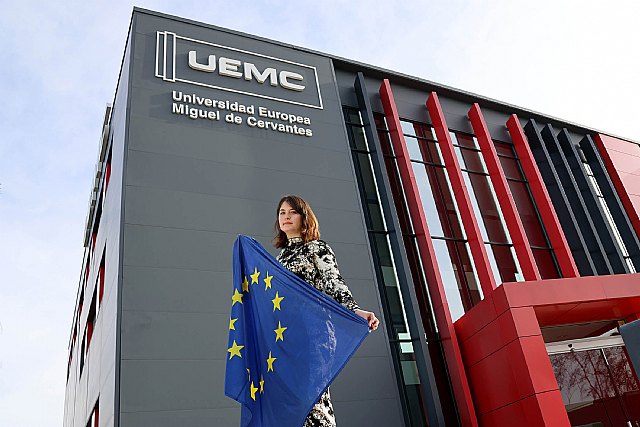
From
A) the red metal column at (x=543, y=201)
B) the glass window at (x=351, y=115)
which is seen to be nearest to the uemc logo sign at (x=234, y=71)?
the glass window at (x=351, y=115)

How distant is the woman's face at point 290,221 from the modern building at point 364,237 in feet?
19.5

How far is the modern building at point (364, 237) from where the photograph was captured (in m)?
9.53

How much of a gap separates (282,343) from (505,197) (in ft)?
42.6

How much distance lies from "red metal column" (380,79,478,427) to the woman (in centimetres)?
820

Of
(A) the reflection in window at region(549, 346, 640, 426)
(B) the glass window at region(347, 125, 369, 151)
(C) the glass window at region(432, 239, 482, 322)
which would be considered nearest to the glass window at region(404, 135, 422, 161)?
(B) the glass window at region(347, 125, 369, 151)

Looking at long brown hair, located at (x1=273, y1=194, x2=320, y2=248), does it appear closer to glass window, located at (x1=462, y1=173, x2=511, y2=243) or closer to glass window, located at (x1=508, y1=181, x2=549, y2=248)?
glass window, located at (x1=462, y1=173, x2=511, y2=243)

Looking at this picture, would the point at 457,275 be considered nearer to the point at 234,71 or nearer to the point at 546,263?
the point at 546,263

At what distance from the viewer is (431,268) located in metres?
13.1

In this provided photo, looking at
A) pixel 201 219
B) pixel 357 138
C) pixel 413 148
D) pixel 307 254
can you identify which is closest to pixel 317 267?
pixel 307 254

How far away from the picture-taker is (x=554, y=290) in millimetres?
10250

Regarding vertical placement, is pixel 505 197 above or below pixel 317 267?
above

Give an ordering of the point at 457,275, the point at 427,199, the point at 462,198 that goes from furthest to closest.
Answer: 1. the point at 427,199
2. the point at 462,198
3. the point at 457,275

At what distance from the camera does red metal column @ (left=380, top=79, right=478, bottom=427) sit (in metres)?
11.2

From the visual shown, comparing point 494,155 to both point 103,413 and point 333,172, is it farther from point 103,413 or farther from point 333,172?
point 103,413
